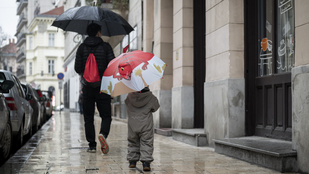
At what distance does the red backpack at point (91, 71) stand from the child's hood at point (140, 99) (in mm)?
1862

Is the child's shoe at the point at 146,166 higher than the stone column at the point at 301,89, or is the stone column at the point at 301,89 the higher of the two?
the stone column at the point at 301,89

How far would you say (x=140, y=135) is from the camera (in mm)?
6625

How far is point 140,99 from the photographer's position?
6.61 meters

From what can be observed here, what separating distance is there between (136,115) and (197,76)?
244 inches

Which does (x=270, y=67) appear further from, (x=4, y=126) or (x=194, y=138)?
(x=4, y=126)

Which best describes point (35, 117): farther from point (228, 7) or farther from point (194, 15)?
point (228, 7)

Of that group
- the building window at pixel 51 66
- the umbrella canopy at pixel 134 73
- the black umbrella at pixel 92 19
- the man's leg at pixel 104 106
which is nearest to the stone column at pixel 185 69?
the black umbrella at pixel 92 19

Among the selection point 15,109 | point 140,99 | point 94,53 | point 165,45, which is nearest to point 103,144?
point 94,53

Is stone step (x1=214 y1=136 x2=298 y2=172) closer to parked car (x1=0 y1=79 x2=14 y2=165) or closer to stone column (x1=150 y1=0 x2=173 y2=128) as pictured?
parked car (x1=0 y1=79 x2=14 y2=165)

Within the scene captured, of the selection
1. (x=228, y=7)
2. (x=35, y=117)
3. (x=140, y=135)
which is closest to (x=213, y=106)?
(x=228, y=7)

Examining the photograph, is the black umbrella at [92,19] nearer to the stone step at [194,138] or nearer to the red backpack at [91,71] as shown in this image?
the red backpack at [91,71]

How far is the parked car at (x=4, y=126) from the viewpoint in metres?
7.73

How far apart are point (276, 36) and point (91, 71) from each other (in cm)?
315

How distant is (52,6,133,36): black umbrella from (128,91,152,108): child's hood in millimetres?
2380
